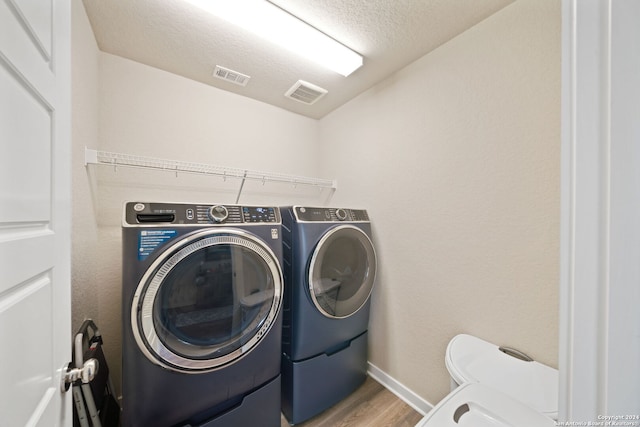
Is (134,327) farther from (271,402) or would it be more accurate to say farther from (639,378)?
(639,378)

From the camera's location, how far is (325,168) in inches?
92.7

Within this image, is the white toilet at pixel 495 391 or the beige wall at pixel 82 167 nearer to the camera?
the white toilet at pixel 495 391

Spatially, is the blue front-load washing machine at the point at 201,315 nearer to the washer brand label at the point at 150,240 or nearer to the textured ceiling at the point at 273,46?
the washer brand label at the point at 150,240

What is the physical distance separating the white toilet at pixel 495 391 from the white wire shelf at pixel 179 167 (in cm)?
163

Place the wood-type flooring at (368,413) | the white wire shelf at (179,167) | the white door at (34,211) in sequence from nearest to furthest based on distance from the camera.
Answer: the white door at (34,211) < the white wire shelf at (179,167) < the wood-type flooring at (368,413)

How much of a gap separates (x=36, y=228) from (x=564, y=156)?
1.12 meters

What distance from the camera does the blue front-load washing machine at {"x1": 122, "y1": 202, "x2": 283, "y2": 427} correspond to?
36.3 inches

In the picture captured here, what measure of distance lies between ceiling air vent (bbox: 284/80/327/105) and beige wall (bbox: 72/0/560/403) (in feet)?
1.00

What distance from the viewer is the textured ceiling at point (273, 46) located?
3.80 ft

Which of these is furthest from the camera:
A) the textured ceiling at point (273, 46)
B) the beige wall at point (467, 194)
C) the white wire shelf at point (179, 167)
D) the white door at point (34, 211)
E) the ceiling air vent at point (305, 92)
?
the ceiling air vent at point (305, 92)

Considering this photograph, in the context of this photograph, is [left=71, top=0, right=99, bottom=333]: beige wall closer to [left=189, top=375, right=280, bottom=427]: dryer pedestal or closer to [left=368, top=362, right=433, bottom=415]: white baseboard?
[left=189, top=375, right=280, bottom=427]: dryer pedestal

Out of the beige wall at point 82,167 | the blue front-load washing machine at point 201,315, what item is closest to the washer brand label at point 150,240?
the blue front-load washing machine at point 201,315

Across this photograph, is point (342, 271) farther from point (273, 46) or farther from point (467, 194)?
point (273, 46)

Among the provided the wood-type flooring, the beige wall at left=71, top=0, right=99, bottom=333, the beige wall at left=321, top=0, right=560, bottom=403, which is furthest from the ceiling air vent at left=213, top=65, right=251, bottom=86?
the wood-type flooring
